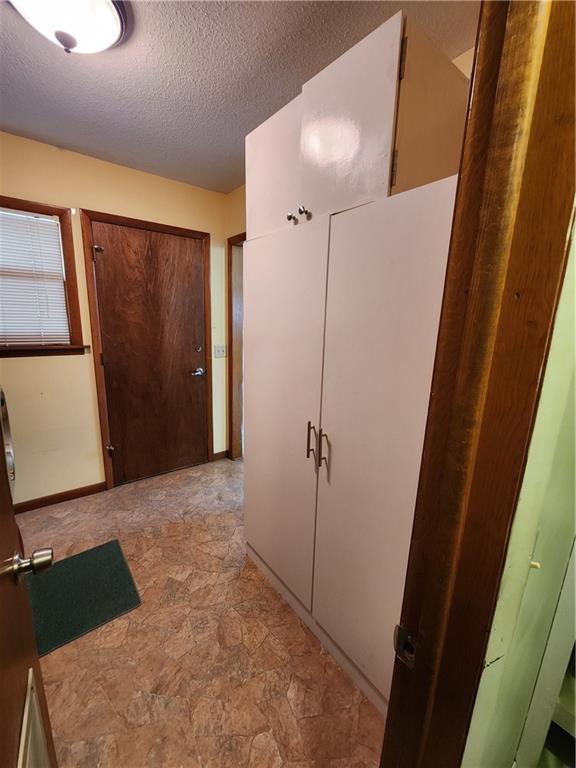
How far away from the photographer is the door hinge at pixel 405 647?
525 millimetres

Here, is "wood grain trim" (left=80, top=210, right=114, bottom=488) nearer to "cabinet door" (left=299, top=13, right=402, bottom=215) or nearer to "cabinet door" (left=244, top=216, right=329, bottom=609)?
"cabinet door" (left=244, top=216, right=329, bottom=609)

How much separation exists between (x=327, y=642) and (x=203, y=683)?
22.3 inches

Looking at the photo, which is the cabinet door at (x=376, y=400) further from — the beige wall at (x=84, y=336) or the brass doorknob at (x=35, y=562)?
→ the beige wall at (x=84, y=336)

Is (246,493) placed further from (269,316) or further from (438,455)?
(438,455)

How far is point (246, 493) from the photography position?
2016 mm

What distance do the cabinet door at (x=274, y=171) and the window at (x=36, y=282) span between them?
164cm

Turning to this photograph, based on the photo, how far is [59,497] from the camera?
268 cm

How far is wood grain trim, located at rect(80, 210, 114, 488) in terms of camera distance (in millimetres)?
2496

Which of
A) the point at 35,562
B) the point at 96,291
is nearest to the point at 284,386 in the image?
the point at 35,562

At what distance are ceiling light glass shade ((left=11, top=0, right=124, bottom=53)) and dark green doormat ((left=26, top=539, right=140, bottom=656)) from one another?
2.30 metres

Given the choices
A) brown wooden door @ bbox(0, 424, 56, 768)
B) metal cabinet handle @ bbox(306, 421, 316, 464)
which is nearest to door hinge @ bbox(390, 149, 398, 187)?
metal cabinet handle @ bbox(306, 421, 316, 464)

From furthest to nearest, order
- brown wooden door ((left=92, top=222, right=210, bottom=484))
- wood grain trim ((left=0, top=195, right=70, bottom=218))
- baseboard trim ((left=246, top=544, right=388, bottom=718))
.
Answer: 1. brown wooden door ((left=92, top=222, right=210, bottom=484))
2. wood grain trim ((left=0, top=195, right=70, bottom=218))
3. baseboard trim ((left=246, top=544, right=388, bottom=718))

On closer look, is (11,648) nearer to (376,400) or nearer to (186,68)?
(376,400)

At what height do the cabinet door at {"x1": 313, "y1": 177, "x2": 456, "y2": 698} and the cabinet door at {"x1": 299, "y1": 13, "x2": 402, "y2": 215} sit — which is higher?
the cabinet door at {"x1": 299, "y1": 13, "x2": 402, "y2": 215}
